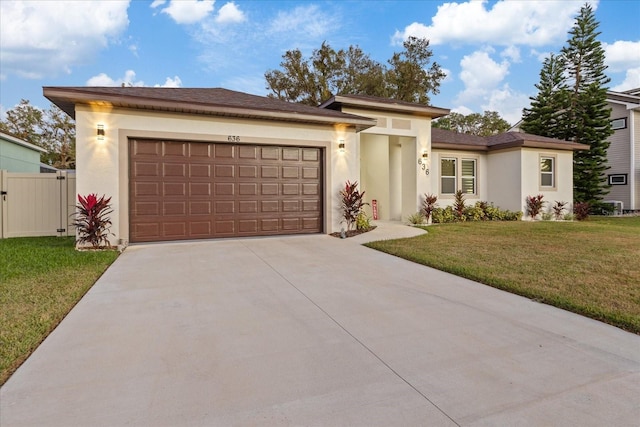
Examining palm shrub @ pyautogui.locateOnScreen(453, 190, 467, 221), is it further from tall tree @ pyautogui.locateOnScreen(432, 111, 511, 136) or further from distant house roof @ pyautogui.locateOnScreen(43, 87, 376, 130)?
tall tree @ pyautogui.locateOnScreen(432, 111, 511, 136)

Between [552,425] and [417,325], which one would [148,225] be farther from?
[552,425]

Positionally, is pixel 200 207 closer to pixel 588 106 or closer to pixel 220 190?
pixel 220 190

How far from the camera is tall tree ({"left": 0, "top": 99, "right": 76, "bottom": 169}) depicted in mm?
28297

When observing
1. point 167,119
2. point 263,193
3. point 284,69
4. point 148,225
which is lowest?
point 148,225

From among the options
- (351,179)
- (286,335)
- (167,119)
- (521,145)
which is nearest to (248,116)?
(167,119)

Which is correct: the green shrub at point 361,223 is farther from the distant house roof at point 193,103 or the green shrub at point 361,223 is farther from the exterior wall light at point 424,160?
the exterior wall light at point 424,160

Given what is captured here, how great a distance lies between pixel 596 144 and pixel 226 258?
20.3 metres

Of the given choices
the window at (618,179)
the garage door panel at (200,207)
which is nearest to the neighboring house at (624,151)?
the window at (618,179)

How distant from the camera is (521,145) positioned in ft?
43.7

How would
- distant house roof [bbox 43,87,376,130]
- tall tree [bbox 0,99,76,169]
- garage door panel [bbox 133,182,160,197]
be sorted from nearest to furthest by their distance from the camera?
distant house roof [bbox 43,87,376,130], garage door panel [bbox 133,182,160,197], tall tree [bbox 0,99,76,169]

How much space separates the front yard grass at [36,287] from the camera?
117 inches

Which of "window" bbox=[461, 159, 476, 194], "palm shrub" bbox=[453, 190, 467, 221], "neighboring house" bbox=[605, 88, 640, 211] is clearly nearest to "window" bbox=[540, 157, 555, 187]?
"window" bbox=[461, 159, 476, 194]

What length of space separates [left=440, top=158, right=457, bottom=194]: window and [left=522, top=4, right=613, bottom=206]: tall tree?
8.93 metres

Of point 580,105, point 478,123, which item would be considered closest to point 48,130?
point 580,105
